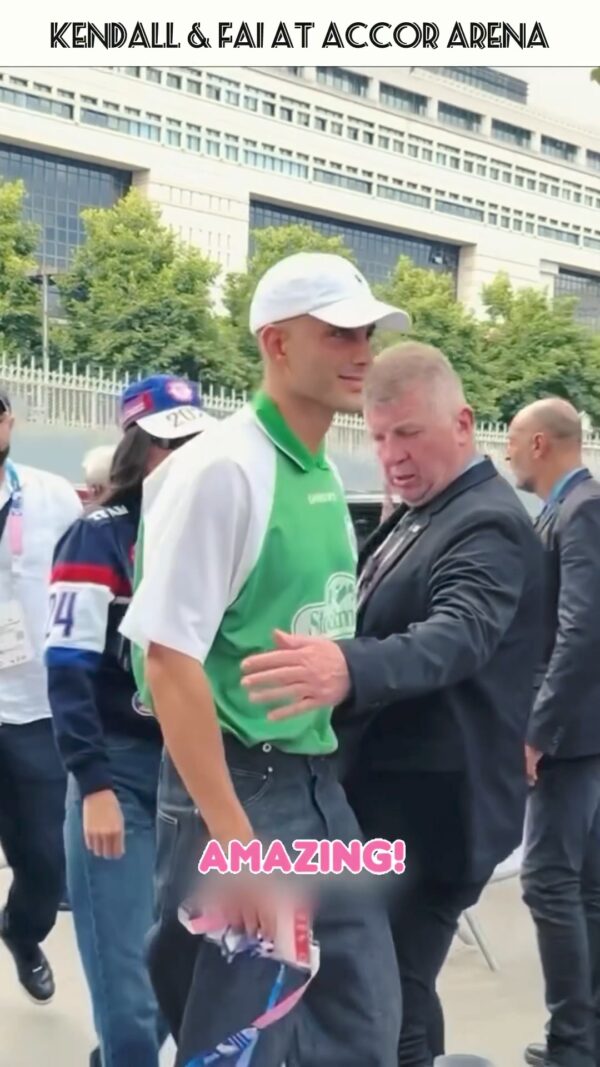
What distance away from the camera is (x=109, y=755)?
2674 mm

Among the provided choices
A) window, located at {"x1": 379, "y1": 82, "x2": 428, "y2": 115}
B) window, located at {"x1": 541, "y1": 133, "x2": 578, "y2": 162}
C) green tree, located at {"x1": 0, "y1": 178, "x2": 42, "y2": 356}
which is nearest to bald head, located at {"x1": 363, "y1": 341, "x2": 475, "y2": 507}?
green tree, located at {"x1": 0, "y1": 178, "x2": 42, "y2": 356}

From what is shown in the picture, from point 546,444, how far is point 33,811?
1655 mm

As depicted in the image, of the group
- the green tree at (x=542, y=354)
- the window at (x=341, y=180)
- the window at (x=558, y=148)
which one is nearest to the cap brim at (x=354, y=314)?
the green tree at (x=542, y=354)

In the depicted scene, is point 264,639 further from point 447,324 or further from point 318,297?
point 447,324

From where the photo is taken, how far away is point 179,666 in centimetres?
182

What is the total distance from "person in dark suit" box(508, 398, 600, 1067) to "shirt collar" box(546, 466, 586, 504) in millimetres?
89

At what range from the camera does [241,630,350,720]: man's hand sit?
1789mm

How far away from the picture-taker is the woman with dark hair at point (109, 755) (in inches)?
102

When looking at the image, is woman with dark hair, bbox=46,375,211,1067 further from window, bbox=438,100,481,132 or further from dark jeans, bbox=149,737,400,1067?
window, bbox=438,100,481,132

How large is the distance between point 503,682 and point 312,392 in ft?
2.45

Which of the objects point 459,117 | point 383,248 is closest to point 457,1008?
point 383,248

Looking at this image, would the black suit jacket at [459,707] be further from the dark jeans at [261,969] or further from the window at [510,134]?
the window at [510,134]

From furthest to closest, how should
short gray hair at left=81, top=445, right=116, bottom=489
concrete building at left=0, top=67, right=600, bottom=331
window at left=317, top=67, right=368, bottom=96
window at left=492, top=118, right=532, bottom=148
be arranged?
window at left=492, top=118, right=532, bottom=148
window at left=317, top=67, right=368, bottom=96
concrete building at left=0, top=67, right=600, bottom=331
short gray hair at left=81, top=445, right=116, bottom=489

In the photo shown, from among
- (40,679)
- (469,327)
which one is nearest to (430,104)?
(469,327)
